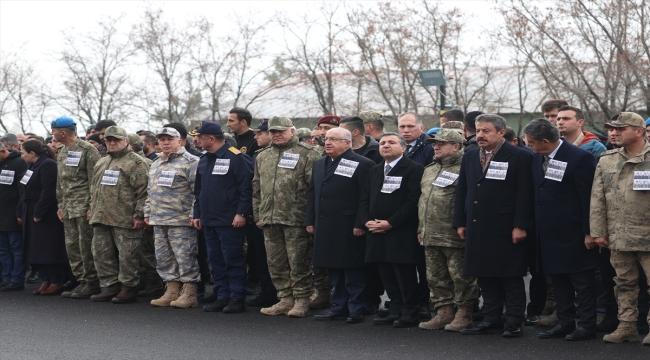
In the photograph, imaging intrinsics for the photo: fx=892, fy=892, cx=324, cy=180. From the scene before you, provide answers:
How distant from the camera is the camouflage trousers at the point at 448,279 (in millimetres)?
8609

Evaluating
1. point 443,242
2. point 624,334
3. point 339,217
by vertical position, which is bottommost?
point 624,334

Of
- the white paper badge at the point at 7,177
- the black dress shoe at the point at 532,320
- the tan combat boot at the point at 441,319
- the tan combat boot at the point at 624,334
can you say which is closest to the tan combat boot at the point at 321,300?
the tan combat boot at the point at 441,319

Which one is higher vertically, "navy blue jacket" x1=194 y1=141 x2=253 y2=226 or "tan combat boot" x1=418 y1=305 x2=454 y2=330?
"navy blue jacket" x1=194 y1=141 x2=253 y2=226

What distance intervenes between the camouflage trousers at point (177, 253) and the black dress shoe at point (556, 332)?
14.0 feet

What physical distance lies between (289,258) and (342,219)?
86 cm

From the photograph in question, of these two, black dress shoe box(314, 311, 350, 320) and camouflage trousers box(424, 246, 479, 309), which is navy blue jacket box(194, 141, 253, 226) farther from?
camouflage trousers box(424, 246, 479, 309)

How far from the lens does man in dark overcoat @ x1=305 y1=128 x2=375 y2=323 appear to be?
9320 mm

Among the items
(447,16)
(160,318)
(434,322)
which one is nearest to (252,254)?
(160,318)

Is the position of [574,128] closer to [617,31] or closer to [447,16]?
[617,31]

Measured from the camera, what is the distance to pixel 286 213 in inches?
384

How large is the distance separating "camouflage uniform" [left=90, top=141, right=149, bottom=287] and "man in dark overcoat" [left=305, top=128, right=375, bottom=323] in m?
2.73

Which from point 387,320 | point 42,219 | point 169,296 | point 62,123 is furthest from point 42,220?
point 387,320

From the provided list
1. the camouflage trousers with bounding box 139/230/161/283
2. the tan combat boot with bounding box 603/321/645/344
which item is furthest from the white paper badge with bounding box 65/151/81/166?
the tan combat boot with bounding box 603/321/645/344

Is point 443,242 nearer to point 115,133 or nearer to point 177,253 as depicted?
point 177,253
